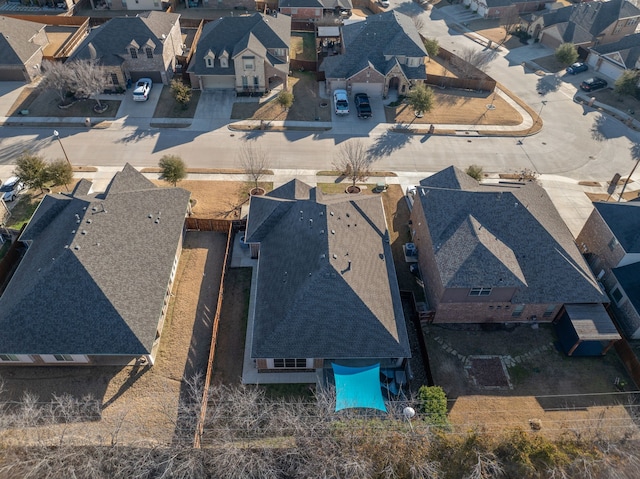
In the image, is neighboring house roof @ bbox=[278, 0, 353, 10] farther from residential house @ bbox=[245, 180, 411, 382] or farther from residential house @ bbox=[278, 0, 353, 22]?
residential house @ bbox=[245, 180, 411, 382]

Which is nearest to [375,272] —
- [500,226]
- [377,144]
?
[500,226]

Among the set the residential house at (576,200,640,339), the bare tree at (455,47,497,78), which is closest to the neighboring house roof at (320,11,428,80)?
the bare tree at (455,47,497,78)

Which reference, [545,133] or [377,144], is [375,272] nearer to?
[377,144]

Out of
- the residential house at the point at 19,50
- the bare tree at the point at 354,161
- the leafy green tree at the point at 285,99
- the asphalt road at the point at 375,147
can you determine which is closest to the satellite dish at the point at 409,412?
the bare tree at the point at 354,161

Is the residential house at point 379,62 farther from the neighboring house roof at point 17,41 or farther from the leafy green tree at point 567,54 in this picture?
the neighboring house roof at point 17,41

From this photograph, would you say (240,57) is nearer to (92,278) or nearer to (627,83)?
(92,278)
